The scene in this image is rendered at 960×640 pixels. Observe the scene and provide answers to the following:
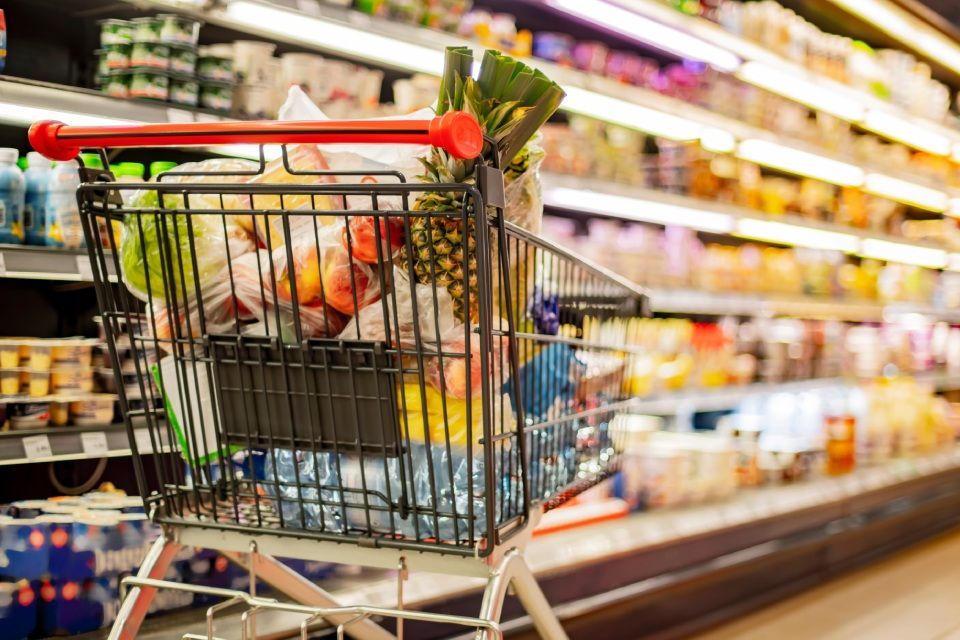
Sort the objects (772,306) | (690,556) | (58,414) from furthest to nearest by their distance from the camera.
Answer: (772,306), (690,556), (58,414)

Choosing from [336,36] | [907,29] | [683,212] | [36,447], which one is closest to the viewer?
[36,447]

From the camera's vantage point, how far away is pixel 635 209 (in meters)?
3.36

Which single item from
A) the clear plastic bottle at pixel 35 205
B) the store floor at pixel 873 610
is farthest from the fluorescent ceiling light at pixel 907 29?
the clear plastic bottle at pixel 35 205

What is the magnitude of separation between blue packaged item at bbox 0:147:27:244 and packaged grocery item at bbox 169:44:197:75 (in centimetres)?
35

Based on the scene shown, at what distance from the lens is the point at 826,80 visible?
13.1 ft

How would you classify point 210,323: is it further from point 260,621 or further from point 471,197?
point 260,621

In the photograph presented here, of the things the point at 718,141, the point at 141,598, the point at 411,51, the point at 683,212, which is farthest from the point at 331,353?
the point at 718,141

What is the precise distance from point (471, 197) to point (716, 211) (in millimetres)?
2651

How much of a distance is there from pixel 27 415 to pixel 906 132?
471cm

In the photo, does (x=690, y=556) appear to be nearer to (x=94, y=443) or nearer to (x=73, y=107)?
(x=94, y=443)

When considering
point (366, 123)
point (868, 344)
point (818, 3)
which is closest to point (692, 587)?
point (366, 123)

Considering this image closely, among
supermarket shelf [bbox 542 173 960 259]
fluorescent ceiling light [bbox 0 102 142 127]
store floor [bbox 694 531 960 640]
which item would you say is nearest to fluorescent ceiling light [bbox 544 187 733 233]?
supermarket shelf [bbox 542 173 960 259]

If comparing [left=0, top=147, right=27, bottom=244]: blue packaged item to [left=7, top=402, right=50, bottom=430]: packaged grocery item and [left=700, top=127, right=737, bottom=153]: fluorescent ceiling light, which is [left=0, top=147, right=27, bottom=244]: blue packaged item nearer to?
[left=7, top=402, right=50, bottom=430]: packaged grocery item

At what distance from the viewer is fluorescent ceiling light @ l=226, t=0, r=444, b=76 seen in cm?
197
